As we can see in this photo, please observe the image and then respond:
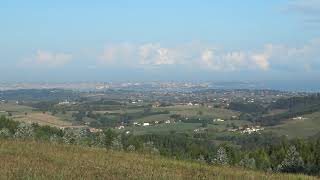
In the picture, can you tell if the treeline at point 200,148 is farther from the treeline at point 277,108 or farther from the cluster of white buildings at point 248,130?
the treeline at point 277,108

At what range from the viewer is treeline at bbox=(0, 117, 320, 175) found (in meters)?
45.5

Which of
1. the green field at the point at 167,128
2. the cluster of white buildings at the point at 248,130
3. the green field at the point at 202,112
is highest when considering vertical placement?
the green field at the point at 202,112

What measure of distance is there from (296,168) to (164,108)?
113 meters

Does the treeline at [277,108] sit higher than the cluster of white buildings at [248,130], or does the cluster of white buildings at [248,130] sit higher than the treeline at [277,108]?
the treeline at [277,108]

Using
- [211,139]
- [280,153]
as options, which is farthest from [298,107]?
[280,153]

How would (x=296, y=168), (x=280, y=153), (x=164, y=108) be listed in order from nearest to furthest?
1. (x=296, y=168)
2. (x=280, y=153)
3. (x=164, y=108)

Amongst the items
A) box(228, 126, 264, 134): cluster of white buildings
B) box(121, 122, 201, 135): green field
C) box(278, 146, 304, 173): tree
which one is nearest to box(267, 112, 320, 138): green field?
box(228, 126, 264, 134): cluster of white buildings

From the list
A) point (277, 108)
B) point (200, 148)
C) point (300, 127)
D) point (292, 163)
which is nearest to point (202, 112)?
point (277, 108)

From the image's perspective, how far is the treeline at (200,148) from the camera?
45.5 m

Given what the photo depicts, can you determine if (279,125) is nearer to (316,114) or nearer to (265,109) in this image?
(316,114)

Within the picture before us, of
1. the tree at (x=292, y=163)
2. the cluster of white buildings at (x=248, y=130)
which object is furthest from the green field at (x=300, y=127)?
the tree at (x=292, y=163)

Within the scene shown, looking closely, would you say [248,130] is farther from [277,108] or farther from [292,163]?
[292,163]

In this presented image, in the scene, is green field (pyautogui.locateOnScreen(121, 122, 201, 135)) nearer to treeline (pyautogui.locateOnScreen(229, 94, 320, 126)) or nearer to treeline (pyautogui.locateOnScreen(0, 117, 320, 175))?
treeline (pyautogui.locateOnScreen(0, 117, 320, 175))

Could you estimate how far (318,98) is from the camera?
16150 centimetres
